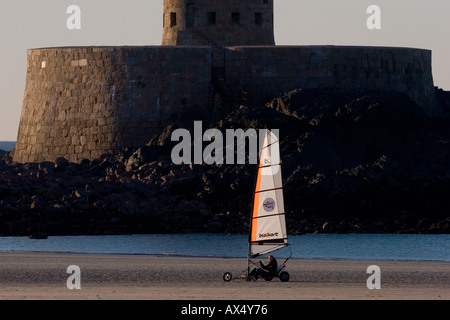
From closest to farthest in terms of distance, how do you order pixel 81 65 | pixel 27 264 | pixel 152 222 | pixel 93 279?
1. pixel 93 279
2. pixel 27 264
3. pixel 152 222
4. pixel 81 65

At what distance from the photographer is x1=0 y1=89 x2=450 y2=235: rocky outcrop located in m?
38.5

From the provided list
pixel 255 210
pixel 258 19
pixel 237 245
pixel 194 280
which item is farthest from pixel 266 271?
pixel 258 19

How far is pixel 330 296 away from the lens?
79.6ft

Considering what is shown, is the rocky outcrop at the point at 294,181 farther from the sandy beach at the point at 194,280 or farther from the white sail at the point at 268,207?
the white sail at the point at 268,207

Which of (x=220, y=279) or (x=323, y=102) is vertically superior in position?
(x=323, y=102)

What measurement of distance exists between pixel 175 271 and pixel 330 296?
4.57 m

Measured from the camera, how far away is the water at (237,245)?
33.3m

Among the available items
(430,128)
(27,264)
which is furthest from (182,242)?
(430,128)

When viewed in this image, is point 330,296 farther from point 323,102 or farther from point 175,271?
point 323,102

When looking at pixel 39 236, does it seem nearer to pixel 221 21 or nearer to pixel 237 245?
pixel 237 245

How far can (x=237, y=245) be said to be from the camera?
35062 mm

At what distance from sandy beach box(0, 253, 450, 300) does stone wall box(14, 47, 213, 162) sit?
1326cm

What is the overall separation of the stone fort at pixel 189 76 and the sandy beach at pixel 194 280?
13351mm

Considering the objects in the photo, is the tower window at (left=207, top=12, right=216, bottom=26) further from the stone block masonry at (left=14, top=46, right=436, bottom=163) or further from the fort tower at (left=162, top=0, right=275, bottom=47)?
the stone block masonry at (left=14, top=46, right=436, bottom=163)
